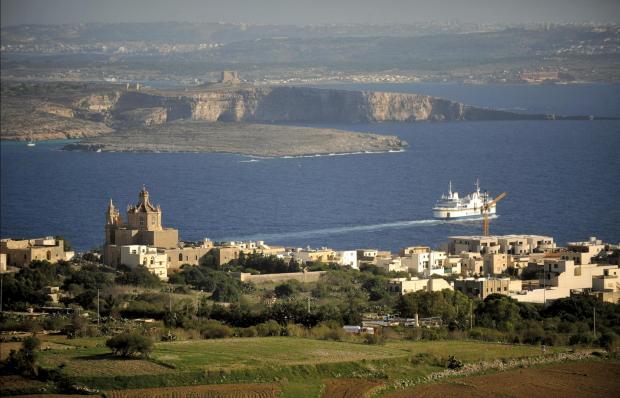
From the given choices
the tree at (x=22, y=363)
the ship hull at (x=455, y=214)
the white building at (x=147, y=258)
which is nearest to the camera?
the tree at (x=22, y=363)

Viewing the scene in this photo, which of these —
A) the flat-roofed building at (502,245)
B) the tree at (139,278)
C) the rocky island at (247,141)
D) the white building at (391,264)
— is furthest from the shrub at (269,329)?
the rocky island at (247,141)

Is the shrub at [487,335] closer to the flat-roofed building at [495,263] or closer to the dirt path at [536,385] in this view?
the dirt path at [536,385]

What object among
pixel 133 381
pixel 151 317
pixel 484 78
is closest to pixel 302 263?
pixel 151 317

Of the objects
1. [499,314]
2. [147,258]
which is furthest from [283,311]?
[147,258]

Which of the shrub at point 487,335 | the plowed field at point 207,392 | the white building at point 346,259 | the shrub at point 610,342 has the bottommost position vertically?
the white building at point 346,259

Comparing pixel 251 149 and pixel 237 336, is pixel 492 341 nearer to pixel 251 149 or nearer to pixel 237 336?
pixel 237 336

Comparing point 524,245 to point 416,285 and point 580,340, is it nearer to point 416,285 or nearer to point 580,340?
point 416,285
